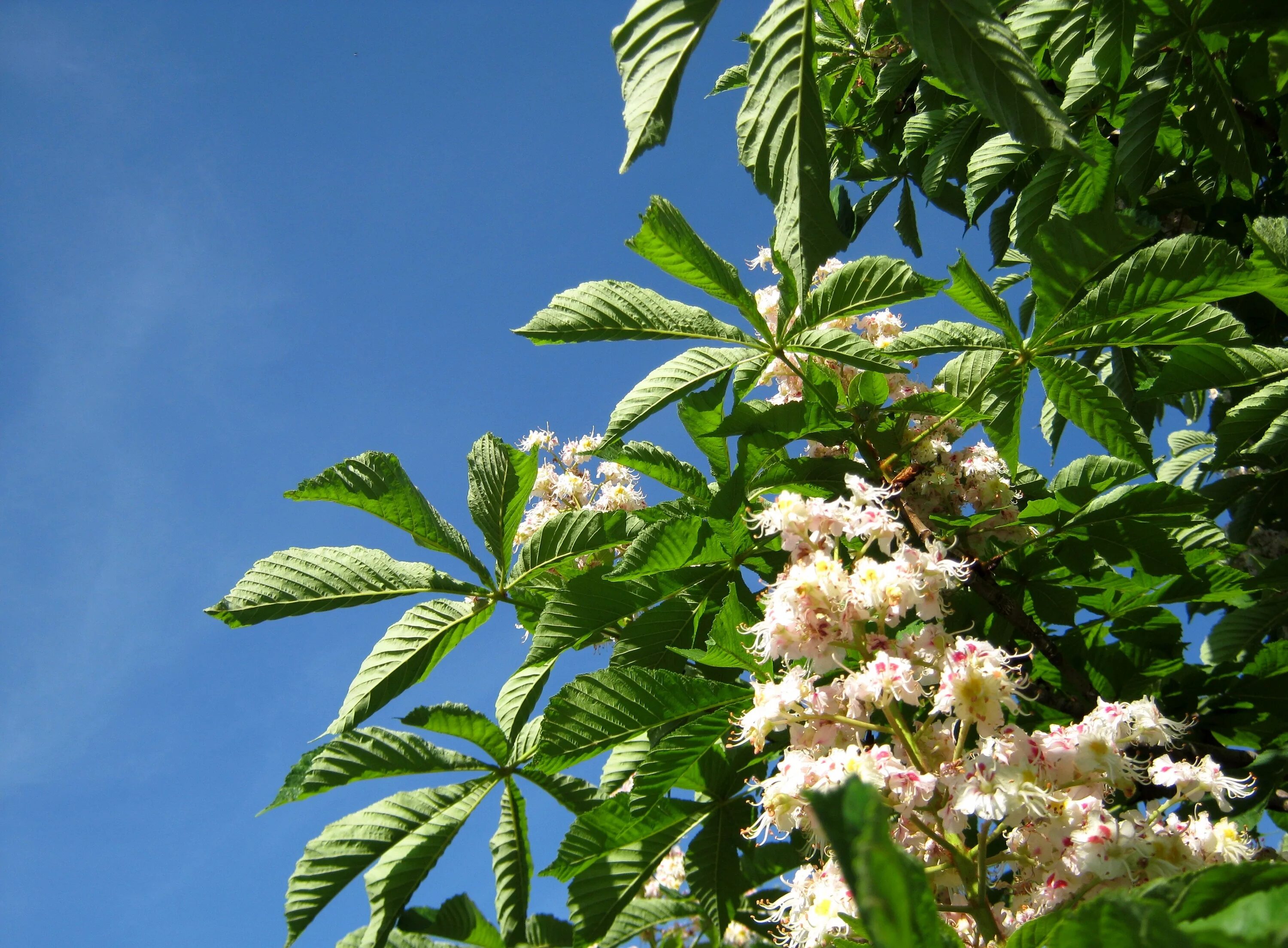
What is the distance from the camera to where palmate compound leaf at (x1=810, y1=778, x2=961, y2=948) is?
1.76 ft

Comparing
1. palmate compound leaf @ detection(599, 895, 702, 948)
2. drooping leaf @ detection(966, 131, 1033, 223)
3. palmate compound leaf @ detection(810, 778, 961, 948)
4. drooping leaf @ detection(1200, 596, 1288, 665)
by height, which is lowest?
palmate compound leaf @ detection(810, 778, 961, 948)

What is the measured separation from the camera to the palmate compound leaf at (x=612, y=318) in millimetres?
1764

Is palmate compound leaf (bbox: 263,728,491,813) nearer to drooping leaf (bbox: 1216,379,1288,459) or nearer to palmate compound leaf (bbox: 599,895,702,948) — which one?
palmate compound leaf (bbox: 599,895,702,948)

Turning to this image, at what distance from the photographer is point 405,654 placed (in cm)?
198

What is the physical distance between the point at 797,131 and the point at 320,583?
1467 millimetres

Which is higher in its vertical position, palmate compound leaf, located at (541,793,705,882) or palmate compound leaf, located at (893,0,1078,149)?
palmate compound leaf, located at (893,0,1078,149)

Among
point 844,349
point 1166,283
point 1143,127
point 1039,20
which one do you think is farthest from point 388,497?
point 1143,127

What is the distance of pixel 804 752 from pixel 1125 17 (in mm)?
1594

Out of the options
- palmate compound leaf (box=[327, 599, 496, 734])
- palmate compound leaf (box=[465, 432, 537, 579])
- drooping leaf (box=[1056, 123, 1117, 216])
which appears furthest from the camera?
drooping leaf (box=[1056, 123, 1117, 216])

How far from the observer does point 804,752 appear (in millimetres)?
1354

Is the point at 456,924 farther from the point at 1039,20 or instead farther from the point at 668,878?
the point at 1039,20

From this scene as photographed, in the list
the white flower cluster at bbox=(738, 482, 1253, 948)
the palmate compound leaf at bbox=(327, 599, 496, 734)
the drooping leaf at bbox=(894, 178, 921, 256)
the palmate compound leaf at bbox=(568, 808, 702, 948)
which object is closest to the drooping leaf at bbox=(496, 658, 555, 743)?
the palmate compound leaf at bbox=(327, 599, 496, 734)

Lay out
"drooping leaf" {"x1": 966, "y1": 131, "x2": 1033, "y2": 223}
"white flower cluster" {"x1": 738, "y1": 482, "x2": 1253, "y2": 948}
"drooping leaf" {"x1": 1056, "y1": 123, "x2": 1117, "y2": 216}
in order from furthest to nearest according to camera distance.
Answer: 1. "drooping leaf" {"x1": 966, "y1": 131, "x2": 1033, "y2": 223}
2. "drooping leaf" {"x1": 1056, "y1": 123, "x2": 1117, "y2": 216}
3. "white flower cluster" {"x1": 738, "y1": 482, "x2": 1253, "y2": 948}

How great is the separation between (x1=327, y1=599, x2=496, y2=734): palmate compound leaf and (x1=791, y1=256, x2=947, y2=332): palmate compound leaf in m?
1.01
